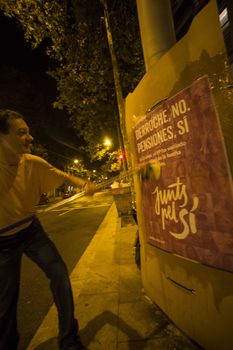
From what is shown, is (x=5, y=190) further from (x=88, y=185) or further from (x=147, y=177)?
(x=147, y=177)

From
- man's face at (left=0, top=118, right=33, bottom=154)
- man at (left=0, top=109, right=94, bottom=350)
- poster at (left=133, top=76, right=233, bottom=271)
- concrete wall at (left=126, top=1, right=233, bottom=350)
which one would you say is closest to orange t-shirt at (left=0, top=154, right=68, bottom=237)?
man at (left=0, top=109, right=94, bottom=350)

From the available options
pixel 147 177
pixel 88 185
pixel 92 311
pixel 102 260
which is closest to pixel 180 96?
pixel 147 177

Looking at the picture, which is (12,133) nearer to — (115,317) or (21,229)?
(21,229)

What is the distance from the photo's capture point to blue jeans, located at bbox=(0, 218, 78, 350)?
2.28 m

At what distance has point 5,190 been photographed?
232cm

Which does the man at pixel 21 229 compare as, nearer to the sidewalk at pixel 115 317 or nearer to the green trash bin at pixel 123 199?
the sidewalk at pixel 115 317

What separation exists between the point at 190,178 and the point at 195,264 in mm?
664

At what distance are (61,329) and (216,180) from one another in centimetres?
182

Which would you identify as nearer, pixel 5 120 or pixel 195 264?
pixel 195 264

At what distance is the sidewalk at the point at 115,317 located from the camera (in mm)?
2508

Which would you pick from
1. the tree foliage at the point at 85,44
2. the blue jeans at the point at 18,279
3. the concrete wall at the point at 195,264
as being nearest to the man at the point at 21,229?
the blue jeans at the point at 18,279

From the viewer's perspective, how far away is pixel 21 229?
2387mm

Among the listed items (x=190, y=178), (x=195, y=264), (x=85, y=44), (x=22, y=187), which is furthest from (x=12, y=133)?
(x=85, y=44)

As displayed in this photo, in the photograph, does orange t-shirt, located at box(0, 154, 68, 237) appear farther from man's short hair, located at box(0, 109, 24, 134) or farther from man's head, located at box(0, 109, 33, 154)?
man's short hair, located at box(0, 109, 24, 134)
